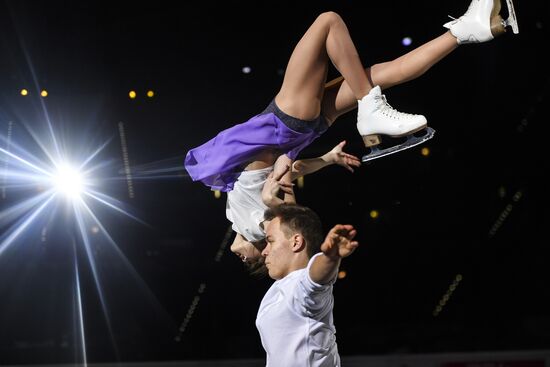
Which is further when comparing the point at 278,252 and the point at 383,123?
the point at 383,123

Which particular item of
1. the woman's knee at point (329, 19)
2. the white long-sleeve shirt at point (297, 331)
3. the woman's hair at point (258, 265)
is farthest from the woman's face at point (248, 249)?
the woman's knee at point (329, 19)

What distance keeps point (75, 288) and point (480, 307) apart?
298cm

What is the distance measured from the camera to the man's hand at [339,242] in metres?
2.13

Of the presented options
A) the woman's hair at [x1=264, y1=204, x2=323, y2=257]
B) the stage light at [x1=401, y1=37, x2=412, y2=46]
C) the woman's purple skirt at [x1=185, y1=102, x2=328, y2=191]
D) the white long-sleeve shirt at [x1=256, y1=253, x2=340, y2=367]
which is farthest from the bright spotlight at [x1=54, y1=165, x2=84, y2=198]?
the white long-sleeve shirt at [x1=256, y1=253, x2=340, y2=367]

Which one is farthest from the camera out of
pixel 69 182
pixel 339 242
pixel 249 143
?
pixel 69 182

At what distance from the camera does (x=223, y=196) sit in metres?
6.23

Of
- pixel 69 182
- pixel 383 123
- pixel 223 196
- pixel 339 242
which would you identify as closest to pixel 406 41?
pixel 223 196

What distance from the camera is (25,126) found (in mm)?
5805

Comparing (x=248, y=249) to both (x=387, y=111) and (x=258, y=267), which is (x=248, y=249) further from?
(x=387, y=111)

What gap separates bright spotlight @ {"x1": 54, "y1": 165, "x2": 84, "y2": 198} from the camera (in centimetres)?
603

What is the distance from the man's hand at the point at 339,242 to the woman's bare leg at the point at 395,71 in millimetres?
900

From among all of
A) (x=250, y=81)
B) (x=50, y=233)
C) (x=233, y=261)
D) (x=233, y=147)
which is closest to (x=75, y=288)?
(x=50, y=233)

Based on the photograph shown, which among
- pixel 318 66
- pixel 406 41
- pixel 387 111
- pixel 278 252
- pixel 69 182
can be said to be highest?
pixel 69 182

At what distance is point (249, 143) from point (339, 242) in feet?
3.19
